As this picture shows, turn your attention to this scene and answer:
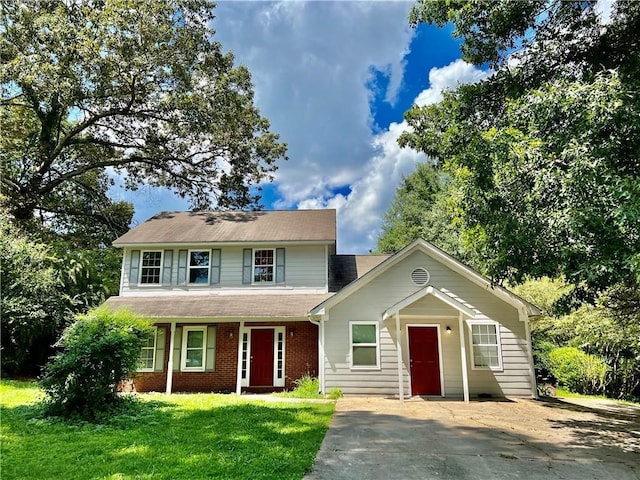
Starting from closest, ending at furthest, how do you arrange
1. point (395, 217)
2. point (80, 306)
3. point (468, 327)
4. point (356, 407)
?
1. point (356, 407)
2. point (468, 327)
3. point (80, 306)
4. point (395, 217)

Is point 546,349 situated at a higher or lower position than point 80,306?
lower

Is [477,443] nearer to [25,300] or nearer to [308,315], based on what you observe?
[308,315]

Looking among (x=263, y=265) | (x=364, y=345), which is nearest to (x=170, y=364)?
(x=263, y=265)

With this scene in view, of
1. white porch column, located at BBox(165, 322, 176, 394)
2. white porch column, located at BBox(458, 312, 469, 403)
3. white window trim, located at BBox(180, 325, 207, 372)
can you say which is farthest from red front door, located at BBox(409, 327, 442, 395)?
white porch column, located at BBox(165, 322, 176, 394)

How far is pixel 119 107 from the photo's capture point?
66.1 ft

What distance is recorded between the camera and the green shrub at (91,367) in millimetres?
8492

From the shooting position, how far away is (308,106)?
17516 mm

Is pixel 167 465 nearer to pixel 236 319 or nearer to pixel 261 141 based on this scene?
pixel 236 319

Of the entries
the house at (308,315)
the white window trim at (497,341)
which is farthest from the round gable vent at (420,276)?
the white window trim at (497,341)

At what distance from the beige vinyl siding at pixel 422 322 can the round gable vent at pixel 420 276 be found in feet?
0.42

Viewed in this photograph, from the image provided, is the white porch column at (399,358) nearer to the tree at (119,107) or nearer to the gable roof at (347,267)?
the gable roof at (347,267)

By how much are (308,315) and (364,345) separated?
82.8 inches

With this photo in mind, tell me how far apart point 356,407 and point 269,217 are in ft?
34.7

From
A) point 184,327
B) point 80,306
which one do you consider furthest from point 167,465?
point 80,306
